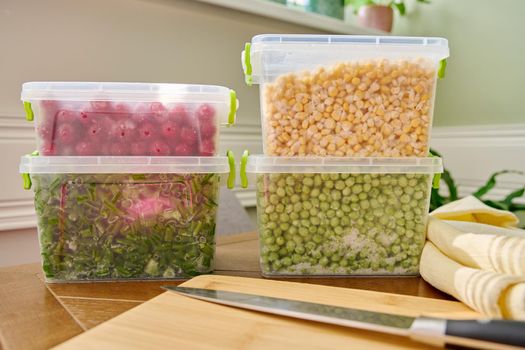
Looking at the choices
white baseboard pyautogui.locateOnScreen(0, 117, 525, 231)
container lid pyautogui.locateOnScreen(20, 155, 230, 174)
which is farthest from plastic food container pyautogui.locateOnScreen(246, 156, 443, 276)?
white baseboard pyautogui.locateOnScreen(0, 117, 525, 231)

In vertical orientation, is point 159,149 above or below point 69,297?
above

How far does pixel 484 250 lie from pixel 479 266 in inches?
0.8

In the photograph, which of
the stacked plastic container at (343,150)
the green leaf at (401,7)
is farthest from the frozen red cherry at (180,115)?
the green leaf at (401,7)

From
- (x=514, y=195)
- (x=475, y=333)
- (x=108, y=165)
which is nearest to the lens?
(x=475, y=333)

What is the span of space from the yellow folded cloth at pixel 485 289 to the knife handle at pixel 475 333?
Answer: 0.10 m

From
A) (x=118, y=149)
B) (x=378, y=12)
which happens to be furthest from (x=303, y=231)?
(x=378, y=12)

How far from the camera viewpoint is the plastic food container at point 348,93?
63cm

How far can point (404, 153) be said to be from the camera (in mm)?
646

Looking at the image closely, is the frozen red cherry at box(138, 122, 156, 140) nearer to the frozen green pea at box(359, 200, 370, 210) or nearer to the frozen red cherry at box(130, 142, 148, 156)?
the frozen red cherry at box(130, 142, 148, 156)

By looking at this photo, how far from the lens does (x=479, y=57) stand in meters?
1.61

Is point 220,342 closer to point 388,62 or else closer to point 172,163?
point 172,163

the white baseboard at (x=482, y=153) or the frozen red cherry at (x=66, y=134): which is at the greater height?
the frozen red cherry at (x=66, y=134)

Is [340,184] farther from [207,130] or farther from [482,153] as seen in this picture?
[482,153]

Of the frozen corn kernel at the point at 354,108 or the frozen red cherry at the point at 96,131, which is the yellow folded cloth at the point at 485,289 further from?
the frozen red cherry at the point at 96,131
